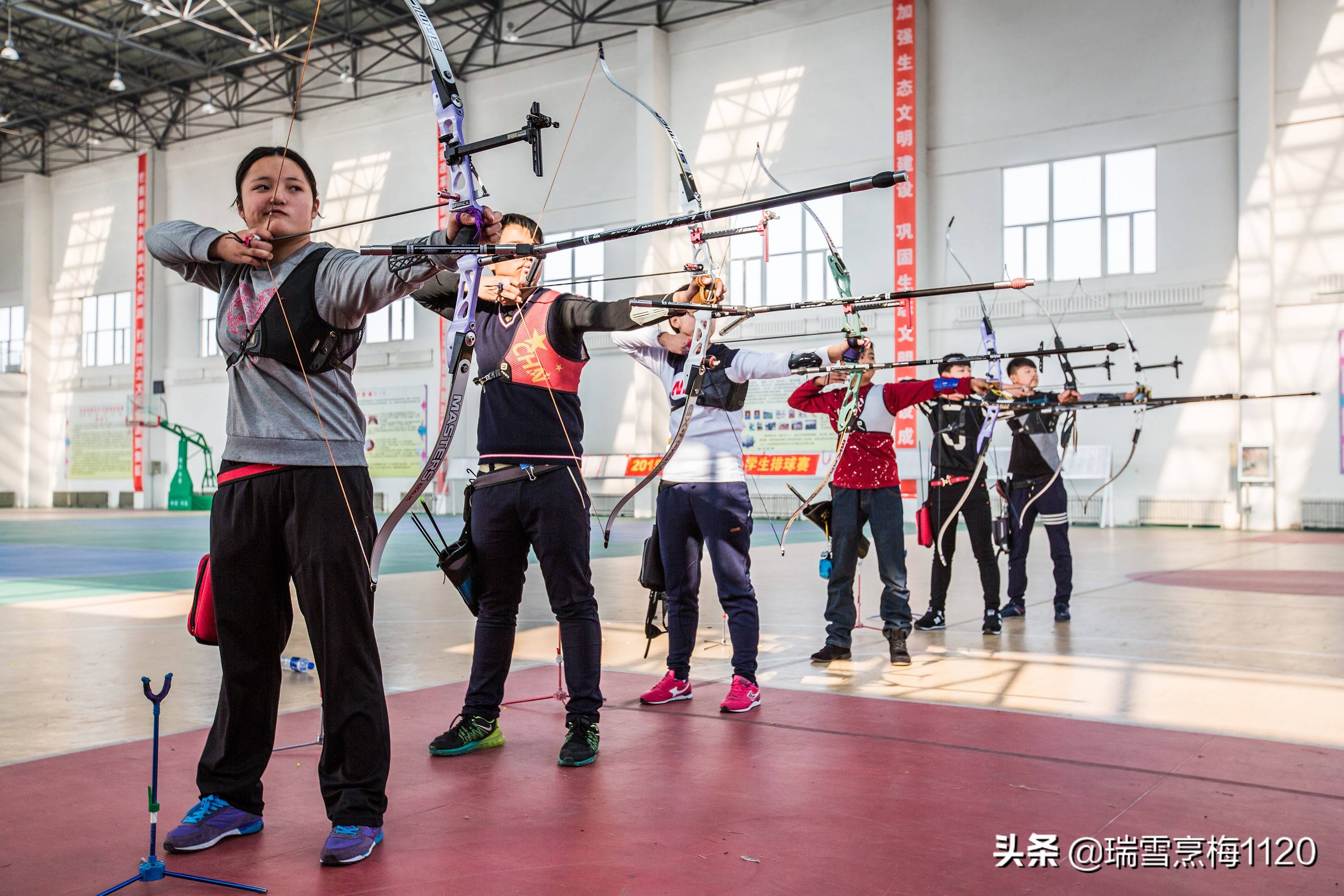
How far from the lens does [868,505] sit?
5090 millimetres

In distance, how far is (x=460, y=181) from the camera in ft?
8.48

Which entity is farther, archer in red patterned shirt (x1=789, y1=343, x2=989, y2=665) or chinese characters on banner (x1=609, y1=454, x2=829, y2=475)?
chinese characters on banner (x1=609, y1=454, x2=829, y2=475)

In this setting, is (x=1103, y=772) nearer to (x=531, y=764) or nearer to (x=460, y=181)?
(x=531, y=764)

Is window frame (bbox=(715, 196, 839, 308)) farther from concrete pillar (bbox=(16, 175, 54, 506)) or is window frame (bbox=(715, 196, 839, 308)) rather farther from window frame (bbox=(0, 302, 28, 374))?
window frame (bbox=(0, 302, 28, 374))

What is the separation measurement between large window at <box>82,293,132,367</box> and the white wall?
26.8 ft

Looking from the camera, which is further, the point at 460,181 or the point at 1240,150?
the point at 1240,150

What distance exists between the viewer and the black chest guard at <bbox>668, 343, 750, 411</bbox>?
401 cm

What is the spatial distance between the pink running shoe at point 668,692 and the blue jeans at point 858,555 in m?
1.11

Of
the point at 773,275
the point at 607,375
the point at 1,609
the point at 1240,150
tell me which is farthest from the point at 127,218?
the point at 1240,150

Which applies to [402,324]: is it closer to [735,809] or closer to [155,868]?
[735,809]

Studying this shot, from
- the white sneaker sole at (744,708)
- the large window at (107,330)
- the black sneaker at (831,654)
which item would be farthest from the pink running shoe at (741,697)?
the large window at (107,330)

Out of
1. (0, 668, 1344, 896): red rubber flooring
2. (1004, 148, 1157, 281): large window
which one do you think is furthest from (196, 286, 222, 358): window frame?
(0, 668, 1344, 896): red rubber flooring

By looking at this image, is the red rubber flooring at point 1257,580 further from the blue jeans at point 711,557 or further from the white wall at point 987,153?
the white wall at point 987,153

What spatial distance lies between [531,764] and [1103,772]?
1.67m
